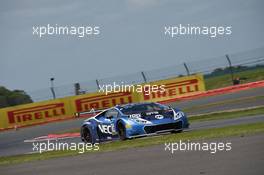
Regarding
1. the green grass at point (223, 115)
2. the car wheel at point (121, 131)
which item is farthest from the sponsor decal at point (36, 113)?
the car wheel at point (121, 131)

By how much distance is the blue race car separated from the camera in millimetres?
17375

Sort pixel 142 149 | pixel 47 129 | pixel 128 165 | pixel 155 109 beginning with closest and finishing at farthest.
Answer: pixel 128 165, pixel 142 149, pixel 155 109, pixel 47 129

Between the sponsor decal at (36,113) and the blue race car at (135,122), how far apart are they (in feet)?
54.4

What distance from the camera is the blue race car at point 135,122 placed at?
17.4 metres

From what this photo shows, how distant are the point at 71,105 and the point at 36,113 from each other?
1728 millimetres

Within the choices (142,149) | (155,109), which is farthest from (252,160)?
(155,109)

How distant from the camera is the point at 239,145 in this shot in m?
11.6

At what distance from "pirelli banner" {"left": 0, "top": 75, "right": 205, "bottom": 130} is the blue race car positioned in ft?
53.5

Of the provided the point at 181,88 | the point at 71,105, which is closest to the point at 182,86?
the point at 181,88

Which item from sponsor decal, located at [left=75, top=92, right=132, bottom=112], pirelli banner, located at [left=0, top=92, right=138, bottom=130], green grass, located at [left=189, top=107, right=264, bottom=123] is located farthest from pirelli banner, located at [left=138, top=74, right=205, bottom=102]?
green grass, located at [left=189, top=107, right=264, bottom=123]

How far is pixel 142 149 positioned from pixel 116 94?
2138 centimetres

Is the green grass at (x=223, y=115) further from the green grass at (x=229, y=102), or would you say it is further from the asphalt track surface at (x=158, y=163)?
the asphalt track surface at (x=158, y=163)

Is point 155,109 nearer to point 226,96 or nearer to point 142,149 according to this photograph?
point 142,149

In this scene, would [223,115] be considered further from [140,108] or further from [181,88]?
[181,88]
